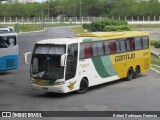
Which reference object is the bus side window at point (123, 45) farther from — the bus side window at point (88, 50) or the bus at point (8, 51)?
the bus at point (8, 51)

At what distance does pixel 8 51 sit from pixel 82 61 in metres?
8.52

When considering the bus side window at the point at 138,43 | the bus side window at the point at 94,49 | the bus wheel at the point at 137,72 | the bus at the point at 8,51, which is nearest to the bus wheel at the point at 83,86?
the bus side window at the point at 94,49

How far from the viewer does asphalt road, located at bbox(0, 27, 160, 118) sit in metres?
16.3

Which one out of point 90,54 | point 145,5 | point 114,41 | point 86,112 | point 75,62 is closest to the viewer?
point 86,112

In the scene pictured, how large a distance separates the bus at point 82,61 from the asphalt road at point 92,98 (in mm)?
470

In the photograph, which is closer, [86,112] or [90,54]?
[86,112]

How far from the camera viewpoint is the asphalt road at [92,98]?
1633 centimetres

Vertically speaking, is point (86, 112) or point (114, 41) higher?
point (114, 41)

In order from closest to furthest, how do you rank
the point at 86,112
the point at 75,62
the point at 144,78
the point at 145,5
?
1. the point at 86,112
2. the point at 75,62
3. the point at 144,78
4. the point at 145,5

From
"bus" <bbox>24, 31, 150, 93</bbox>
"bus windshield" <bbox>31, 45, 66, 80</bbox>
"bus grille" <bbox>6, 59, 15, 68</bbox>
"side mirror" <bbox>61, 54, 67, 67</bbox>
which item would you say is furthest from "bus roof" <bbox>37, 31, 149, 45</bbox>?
"bus grille" <bbox>6, 59, 15, 68</bbox>

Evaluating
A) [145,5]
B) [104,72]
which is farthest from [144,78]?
[145,5]

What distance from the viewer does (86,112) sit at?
1549 cm

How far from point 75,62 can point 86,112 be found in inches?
171

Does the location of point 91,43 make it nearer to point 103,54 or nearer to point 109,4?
point 103,54
